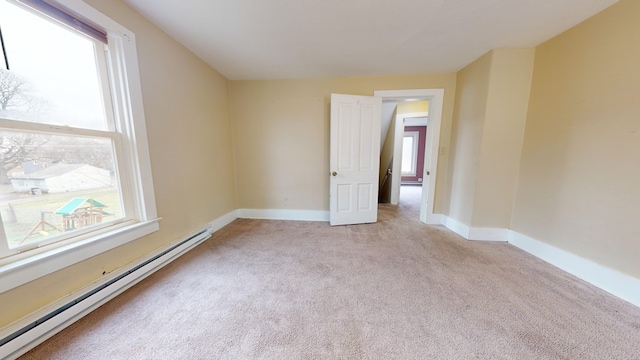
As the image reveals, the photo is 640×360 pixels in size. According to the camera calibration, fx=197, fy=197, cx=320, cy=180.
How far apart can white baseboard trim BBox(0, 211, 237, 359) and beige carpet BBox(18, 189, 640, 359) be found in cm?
6

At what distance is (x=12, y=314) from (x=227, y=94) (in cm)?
295

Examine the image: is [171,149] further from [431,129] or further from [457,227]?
[457,227]

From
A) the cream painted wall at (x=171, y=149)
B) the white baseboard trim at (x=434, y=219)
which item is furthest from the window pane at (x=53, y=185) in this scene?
the white baseboard trim at (x=434, y=219)

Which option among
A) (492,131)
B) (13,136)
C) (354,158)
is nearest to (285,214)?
(354,158)

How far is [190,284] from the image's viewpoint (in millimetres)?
1682

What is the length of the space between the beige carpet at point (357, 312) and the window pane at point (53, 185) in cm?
65

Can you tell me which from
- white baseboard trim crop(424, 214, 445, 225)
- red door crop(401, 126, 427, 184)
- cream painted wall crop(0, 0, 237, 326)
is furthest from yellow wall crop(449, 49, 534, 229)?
red door crop(401, 126, 427, 184)

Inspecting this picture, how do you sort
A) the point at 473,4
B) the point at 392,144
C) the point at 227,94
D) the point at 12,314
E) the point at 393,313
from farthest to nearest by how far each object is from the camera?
1. the point at 392,144
2. the point at 227,94
3. the point at 473,4
4. the point at 393,313
5. the point at 12,314

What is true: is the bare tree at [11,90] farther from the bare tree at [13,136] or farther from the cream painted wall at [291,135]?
the cream painted wall at [291,135]

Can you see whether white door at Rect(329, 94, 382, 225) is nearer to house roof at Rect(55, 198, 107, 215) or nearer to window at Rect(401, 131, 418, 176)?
house roof at Rect(55, 198, 107, 215)

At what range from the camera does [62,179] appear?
1.35 metres

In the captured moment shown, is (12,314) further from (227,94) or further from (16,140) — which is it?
(227,94)

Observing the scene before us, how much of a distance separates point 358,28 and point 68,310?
3062mm

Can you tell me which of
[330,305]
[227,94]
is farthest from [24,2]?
[330,305]
